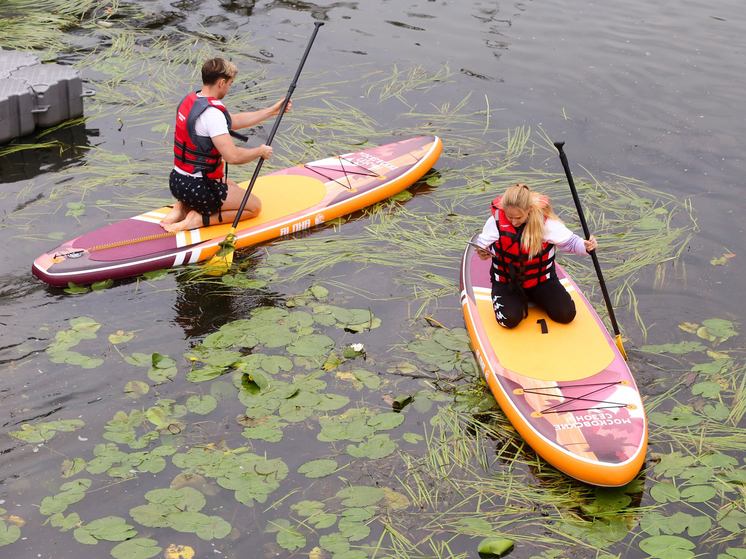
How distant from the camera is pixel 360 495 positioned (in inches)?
149

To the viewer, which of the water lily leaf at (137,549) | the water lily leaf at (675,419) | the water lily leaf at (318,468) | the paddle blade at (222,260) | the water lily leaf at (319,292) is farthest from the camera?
the paddle blade at (222,260)

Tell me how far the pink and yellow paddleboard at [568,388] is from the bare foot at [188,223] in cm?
234

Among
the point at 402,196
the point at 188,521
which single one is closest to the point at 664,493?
the point at 188,521

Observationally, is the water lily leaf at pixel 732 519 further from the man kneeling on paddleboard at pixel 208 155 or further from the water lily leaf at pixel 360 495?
the man kneeling on paddleboard at pixel 208 155

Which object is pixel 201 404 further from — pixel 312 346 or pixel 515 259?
pixel 515 259

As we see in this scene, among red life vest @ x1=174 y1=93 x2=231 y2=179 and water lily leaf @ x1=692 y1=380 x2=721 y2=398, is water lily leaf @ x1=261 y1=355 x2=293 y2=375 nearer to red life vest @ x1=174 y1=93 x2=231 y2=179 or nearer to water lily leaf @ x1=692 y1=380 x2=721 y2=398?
red life vest @ x1=174 y1=93 x2=231 y2=179

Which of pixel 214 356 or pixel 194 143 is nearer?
pixel 214 356

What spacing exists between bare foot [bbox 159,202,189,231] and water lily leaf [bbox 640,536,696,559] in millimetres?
4205

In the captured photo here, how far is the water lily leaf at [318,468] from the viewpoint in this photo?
12.8ft

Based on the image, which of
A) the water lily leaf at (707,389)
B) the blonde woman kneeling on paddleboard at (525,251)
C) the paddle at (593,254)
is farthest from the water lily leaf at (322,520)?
the water lily leaf at (707,389)

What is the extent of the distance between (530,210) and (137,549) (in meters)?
3.01

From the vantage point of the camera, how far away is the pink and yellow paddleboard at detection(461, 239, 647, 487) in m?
3.81

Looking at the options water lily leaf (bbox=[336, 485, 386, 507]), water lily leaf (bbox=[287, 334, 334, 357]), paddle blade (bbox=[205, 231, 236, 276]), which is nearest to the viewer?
water lily leaf (bbox=[336, 485, 386, 507])

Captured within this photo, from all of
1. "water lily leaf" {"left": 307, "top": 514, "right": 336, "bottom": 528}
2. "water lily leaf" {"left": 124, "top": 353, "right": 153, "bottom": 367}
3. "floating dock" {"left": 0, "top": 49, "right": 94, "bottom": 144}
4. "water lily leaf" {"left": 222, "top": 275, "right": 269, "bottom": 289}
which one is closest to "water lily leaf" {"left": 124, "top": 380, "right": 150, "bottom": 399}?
"water lily leaf" {"left": 124, "top": 353, "right": 153, "bottom": 367}
